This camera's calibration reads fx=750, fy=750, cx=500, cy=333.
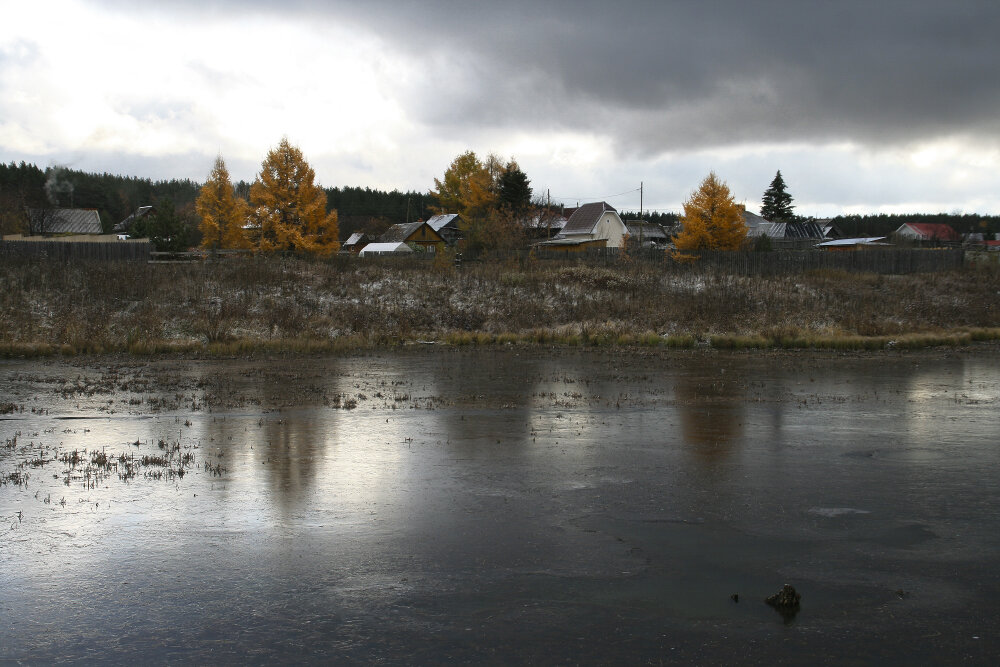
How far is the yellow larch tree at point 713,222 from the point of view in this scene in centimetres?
5359

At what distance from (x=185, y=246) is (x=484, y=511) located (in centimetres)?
5842

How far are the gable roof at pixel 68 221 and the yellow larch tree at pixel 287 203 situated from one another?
4644 cm

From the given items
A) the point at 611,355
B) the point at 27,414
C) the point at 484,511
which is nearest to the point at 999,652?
the point at 484,511

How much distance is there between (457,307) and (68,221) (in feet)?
230

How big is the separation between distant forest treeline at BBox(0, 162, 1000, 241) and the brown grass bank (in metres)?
43.8

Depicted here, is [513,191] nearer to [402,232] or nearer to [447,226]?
[447,226]

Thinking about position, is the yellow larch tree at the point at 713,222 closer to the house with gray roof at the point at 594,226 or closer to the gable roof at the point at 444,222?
the house with gray roof at the point at 594,226

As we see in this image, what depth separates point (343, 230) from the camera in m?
129

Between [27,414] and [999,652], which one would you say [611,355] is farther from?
[999,652]

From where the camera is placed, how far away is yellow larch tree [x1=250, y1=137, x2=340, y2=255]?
172 ft

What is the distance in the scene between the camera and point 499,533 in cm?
841

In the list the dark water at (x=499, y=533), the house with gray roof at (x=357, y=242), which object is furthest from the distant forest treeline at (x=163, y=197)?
the dark water at (x=499, y=533)

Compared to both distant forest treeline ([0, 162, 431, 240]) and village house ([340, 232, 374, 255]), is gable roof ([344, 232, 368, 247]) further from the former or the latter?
distant forest treeline ([0, 162, 431, 240])

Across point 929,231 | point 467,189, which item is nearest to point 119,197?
point 467,189
